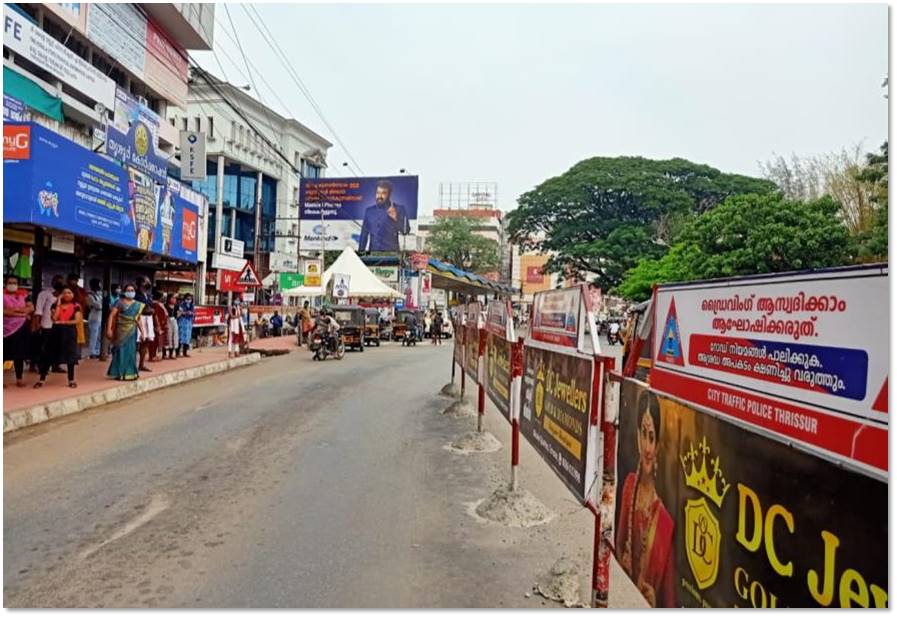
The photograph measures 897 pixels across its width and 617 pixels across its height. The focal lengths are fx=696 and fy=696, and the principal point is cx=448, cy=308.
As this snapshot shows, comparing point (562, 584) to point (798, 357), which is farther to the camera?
point (562, 584)

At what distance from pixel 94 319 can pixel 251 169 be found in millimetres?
38439

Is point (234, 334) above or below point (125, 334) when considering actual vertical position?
below

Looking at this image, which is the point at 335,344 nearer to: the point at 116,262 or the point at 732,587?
the point at 116,262

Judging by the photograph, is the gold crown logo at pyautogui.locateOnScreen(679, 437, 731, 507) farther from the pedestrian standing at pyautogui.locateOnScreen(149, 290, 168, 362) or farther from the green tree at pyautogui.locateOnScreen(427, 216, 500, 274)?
the green tree at pyautogui.locateOnScreen(427, 216, 500, 274)

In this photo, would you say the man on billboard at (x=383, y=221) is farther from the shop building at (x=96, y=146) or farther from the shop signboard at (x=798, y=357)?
the shop signboard at (x=798, y=357)

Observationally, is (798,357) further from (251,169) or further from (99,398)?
(251,169)

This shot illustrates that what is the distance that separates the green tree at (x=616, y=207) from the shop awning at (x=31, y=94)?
1438 inches

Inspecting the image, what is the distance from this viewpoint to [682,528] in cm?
269

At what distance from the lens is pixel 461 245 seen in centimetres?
6819

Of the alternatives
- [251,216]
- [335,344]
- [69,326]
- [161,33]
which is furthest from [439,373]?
[251,216]

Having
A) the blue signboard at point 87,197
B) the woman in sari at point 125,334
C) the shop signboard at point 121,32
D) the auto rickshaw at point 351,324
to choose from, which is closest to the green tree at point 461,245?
the shop signboard at point 121,32

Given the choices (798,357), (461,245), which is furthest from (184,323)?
(461,245)

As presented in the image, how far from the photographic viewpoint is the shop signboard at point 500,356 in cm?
683

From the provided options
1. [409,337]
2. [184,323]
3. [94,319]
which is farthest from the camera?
[409,337]
